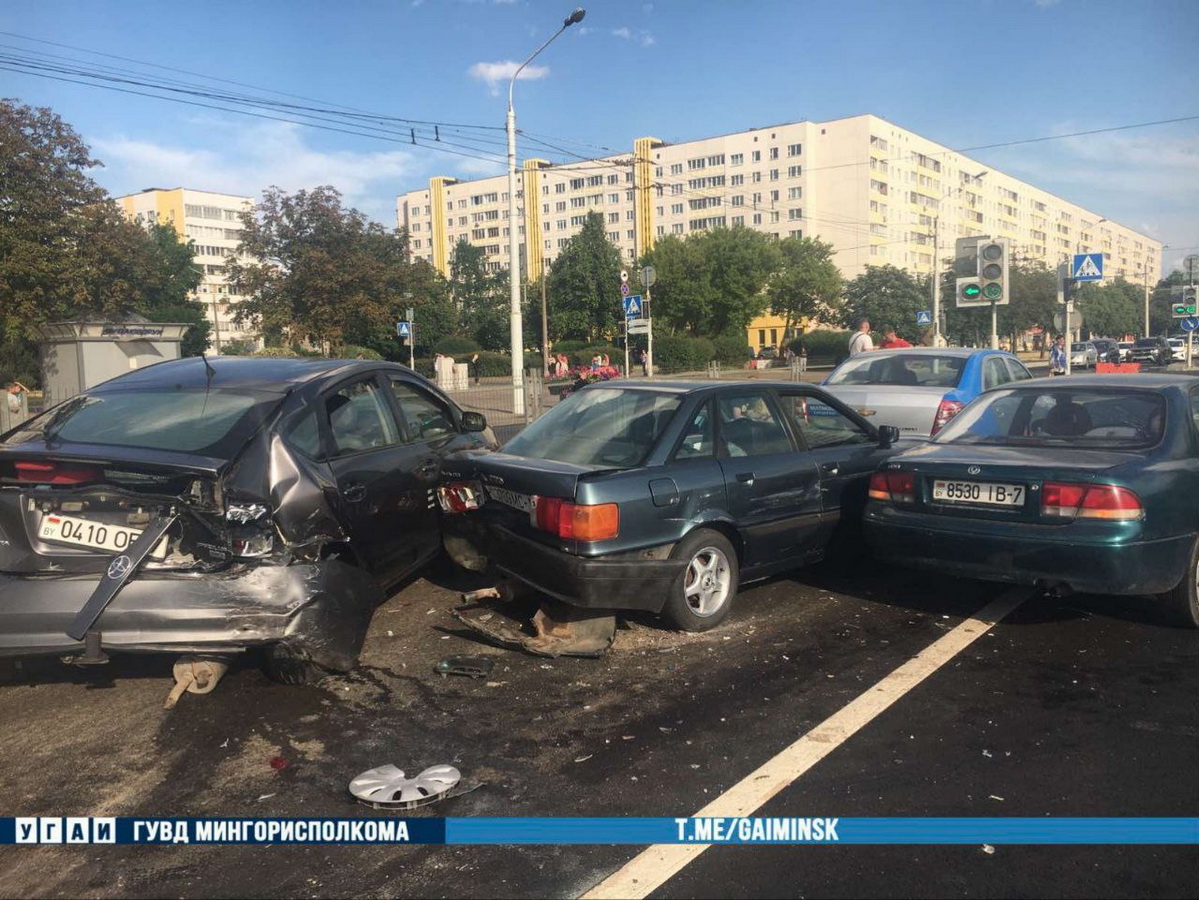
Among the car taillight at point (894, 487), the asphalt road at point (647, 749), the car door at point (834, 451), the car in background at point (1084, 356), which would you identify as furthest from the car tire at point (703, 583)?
the car in background at point (1084, 356)

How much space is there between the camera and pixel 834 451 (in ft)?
21.4

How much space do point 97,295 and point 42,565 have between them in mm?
27893

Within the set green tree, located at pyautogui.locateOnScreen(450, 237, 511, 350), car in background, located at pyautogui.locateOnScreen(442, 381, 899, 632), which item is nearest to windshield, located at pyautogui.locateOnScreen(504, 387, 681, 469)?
car in background, located at pyautogui.locateOnScreen(442, 381, 899, 632)

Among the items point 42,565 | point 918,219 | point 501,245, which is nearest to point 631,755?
point 42,565

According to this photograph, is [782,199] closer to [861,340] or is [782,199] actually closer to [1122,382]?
[861,340]

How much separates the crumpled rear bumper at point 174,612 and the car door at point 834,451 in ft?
11.2

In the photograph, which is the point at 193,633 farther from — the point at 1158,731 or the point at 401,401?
the point at 1158,731

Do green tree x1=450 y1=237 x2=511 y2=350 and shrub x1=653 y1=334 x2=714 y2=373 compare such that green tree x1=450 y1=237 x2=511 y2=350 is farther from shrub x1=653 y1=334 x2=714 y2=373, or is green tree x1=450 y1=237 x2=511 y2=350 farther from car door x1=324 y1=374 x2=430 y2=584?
car door x1=324 y1=374 x2=430 y2=584

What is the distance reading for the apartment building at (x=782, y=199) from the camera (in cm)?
9500

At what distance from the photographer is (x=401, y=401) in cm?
626

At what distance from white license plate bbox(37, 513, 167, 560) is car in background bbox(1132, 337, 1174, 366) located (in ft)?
165

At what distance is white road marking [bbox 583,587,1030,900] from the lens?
3039mm

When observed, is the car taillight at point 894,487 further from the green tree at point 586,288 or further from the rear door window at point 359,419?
the green tree at point 586,288

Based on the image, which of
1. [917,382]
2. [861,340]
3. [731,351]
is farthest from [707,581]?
[731,351]
